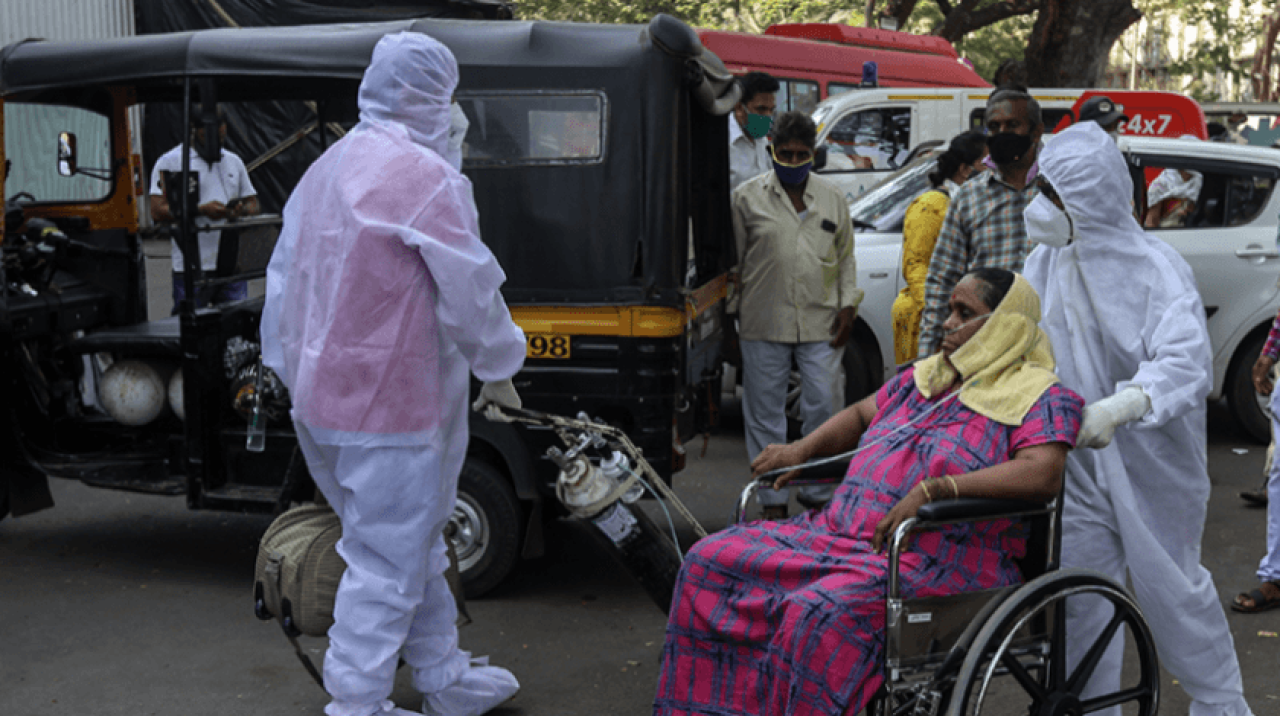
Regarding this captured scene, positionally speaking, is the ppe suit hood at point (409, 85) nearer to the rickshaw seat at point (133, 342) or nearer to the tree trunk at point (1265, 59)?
the rickshaw seat at point (133, 342)

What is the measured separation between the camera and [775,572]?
10.9 ft

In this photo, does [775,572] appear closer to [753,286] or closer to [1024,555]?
[1024,555]

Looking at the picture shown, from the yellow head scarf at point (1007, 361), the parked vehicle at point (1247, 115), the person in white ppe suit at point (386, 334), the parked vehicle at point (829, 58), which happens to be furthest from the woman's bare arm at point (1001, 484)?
the parked vehicle at point (1247, 115)

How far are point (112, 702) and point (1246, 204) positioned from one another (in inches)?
269

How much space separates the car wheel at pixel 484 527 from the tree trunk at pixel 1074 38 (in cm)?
1385

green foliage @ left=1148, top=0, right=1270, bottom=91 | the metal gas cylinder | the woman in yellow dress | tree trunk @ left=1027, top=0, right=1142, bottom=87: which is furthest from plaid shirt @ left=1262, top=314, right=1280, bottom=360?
green foliage @ left=1148, top=0, right=1270, bottom=91

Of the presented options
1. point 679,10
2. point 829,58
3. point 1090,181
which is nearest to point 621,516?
point 1090,181

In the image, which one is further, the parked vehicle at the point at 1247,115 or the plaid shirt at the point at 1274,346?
the parked vehicle at the point at 1247,115

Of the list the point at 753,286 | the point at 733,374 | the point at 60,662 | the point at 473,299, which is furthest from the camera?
the point at 733,374

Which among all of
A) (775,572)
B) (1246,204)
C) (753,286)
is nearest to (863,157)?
(1246,204)

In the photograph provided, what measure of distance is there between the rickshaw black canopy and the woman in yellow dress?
1590mm

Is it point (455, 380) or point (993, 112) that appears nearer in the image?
point (455, 380)

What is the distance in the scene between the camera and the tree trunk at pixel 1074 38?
54.9 feet

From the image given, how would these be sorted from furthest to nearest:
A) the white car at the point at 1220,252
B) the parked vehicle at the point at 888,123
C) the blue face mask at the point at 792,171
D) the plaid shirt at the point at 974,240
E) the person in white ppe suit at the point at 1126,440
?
the parked vehicle at the point at 888,123, the white car at the point at 1220,252, the blue face mask at the point at 792,171, the plaid shirt at the point at 974,240, the person in white ppe suit at the point at 1126,440
